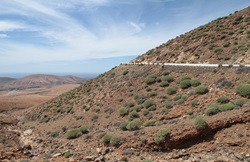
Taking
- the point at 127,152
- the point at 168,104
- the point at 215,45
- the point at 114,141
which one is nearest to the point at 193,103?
the point at 168,104

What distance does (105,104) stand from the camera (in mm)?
26453

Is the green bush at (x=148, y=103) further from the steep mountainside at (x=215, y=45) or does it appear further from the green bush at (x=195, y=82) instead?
the steep mountainside at (x=215, y=45)

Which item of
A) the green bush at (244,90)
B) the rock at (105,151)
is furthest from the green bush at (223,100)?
the rock at (105,151)

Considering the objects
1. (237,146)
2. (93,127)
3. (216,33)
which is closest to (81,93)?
(93,127)

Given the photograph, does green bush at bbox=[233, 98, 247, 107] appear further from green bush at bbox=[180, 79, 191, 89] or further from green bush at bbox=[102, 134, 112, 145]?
green bush at bbox=[102, 134, 112, 145]

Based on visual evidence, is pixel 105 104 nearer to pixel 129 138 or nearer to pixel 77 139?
pixel 77 139

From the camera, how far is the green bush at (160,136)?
545 inches

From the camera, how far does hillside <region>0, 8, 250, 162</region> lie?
42.1ft

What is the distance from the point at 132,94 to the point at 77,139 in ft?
29.0

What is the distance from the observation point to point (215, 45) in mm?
31281

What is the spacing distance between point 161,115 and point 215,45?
59.0 feet

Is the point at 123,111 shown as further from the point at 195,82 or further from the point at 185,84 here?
the point at 195,82

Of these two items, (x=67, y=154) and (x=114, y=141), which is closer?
(x=114, y=141)

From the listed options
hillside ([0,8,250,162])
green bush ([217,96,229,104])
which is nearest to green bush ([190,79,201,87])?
hillside ([0,8,250,162])
